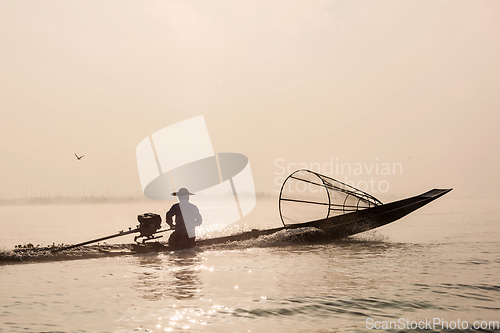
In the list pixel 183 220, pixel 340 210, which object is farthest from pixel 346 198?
pixel 183 220

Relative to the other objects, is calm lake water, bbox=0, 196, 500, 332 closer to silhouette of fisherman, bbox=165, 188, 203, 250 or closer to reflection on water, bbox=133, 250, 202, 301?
reflection on water, bbox=133, 250, 202, 301

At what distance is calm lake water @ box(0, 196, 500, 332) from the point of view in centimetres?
649

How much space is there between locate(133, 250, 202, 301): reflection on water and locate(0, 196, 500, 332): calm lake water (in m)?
0.03

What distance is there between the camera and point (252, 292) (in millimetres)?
8453

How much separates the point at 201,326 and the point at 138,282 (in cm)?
383

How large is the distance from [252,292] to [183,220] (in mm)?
6384

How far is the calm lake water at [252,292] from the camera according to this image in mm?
6492

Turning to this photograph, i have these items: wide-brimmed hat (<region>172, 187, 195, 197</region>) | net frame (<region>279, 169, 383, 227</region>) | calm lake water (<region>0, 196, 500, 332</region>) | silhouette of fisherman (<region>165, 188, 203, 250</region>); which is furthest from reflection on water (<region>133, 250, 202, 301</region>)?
net frame (<region>279, 169, 383, 227</region>)

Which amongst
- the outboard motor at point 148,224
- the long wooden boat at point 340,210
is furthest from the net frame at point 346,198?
the outboard motor at point 148,224

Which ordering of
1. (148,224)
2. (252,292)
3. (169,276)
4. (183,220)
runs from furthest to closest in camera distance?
(183,220) → (148,224) → (169,276) → (252,292)

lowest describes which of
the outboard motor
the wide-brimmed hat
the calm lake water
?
the calm lake water

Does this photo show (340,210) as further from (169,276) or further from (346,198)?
(169,276)

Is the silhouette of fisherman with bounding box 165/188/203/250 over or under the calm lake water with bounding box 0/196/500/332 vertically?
over

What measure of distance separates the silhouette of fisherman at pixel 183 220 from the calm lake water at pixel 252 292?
0.60 metres
